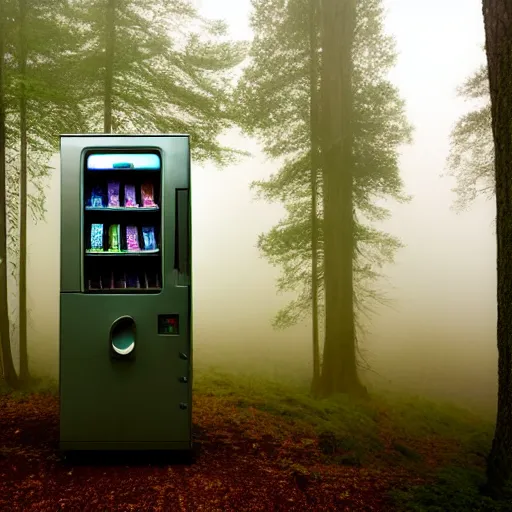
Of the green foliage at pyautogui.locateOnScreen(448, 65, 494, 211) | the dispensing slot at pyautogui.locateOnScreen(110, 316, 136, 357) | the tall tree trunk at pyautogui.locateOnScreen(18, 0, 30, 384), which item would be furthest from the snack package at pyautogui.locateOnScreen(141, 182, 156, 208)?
the green foliage at pyautogui.locateOnScreen(448, 65, 494, 211)

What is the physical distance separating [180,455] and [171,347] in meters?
0.77

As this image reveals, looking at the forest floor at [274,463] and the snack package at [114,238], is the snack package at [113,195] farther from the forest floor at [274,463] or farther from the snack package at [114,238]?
the forest floor at [274,463]

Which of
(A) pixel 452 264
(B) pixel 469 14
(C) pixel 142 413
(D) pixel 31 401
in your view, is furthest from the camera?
(A) pixel 452 264

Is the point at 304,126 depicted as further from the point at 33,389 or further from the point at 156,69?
the point at 33,389

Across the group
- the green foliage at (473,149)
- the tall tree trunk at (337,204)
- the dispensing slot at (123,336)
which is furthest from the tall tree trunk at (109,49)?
the green foliage at (473,149)

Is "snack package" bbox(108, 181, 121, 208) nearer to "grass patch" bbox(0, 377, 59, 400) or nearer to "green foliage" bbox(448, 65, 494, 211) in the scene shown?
"grass patch" bbox(0, 377, 59, 400)

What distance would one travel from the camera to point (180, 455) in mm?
3055

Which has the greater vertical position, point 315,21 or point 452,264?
point 315,21

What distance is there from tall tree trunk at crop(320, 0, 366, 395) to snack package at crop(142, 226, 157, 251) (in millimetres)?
2678

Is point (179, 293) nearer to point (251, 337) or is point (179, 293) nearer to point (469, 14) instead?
point (251, 337)

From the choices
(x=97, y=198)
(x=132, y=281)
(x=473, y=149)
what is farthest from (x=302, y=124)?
(x=132, y=281)

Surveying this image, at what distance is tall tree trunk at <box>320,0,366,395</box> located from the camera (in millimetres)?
5121

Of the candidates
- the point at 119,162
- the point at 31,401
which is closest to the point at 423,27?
the point at 119,162

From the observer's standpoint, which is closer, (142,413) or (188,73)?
(142,413)
